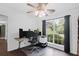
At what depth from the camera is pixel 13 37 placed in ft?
5.41

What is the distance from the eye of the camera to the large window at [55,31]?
1.75 meters

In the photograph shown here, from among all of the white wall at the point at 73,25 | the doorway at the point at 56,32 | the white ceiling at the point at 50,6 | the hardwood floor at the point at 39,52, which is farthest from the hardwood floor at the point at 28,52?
the white ceiling at the point at 50,6

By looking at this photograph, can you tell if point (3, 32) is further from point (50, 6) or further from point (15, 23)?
point (50, 6)

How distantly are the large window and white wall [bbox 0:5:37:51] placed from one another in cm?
31

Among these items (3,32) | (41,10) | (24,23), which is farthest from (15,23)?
(41,10)

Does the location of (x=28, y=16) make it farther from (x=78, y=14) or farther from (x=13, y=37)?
(x=78, y=14)

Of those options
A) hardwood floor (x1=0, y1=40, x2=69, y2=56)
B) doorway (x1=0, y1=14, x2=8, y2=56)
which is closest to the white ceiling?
doorway (x1=0, y1=14, x2=8, y2=56)

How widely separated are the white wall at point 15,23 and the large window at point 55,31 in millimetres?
309

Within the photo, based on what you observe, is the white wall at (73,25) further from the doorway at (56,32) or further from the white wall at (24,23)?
the doorway at (56,32)

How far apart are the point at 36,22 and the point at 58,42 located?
61 cm

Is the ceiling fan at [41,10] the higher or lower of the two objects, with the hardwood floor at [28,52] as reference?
higher

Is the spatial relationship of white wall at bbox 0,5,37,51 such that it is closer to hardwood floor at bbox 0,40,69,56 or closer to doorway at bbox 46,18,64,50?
hardwood floor at bbox 0,40,69,56

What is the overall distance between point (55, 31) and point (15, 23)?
2.63ft

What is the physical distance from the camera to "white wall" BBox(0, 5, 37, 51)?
1.62m
